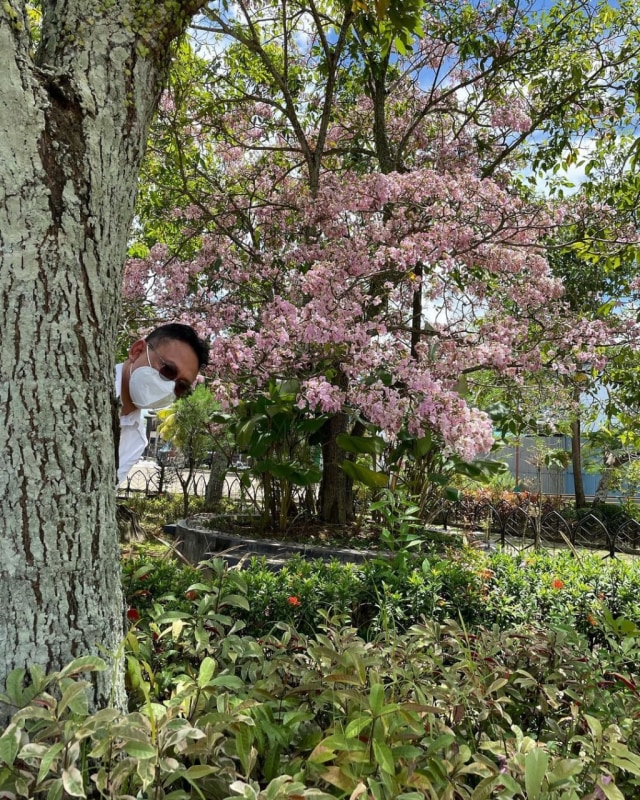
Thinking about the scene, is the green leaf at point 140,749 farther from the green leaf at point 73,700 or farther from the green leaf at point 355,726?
the green leaf at point 355,726

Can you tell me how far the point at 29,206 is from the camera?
163cm

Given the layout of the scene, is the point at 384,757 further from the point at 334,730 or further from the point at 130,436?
the point at 130,436

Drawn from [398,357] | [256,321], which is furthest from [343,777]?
[256,321]

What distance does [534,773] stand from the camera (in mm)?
1222

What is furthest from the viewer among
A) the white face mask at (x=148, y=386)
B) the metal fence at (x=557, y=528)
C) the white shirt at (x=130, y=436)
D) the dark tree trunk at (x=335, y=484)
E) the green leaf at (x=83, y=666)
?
the metal fence at (x=557, y=528)

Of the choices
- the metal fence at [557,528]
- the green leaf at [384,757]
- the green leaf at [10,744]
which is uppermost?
the green leaf at [10,744]

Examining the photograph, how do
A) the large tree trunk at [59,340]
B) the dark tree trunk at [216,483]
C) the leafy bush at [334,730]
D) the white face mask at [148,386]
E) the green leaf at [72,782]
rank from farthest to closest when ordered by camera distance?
the dark tree trunk at [216,483] < the white face mask at [148,386] < the large tree trunk at [59,340] < the leafy bush at [334,730] < the green leaf at [72,782]

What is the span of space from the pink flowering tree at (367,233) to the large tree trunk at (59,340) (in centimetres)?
314

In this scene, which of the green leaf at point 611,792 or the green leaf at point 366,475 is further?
the green leaf at point 366,475

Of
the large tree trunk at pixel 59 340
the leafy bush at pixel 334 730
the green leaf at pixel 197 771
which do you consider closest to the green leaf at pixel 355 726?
the leafy bush at pixel 334 730

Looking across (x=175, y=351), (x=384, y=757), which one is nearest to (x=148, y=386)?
(x=175, y=351)

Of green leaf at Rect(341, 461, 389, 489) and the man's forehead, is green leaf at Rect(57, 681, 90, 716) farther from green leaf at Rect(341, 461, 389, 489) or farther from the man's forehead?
green leaf at Rect(341, 461, 389, 489)

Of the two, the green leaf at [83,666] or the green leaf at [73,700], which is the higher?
the green leaf at [83,666]

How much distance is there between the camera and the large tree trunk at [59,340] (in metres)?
1.58
